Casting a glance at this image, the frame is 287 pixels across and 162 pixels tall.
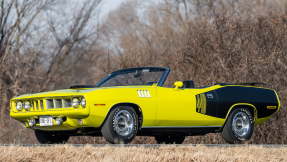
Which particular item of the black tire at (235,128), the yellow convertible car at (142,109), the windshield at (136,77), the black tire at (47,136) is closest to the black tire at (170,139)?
the yellow convertible car at (142,109)

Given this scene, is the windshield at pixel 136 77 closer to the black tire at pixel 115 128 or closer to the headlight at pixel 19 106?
the black tire at pixel 115 128

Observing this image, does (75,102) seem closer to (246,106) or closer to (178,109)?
(178,109)

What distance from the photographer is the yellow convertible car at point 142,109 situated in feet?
30.5

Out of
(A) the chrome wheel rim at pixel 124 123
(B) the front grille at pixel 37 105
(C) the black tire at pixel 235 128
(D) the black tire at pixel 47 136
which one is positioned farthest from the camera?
(C) the black tire at pixel 235 128

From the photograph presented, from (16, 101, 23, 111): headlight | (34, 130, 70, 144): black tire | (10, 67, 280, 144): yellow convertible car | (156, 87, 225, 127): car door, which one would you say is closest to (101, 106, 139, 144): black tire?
(10, 67, 280, 144): yellow convertible car

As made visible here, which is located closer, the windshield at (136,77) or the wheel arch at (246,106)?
the windshield at (136,77)

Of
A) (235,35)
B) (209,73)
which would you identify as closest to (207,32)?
(235,35)

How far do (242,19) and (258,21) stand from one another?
668mm

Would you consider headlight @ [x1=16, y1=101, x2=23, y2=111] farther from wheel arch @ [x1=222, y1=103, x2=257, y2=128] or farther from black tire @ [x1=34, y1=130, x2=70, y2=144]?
wheel arch @ [x1=222, y1=103, x2=257, y2=128]

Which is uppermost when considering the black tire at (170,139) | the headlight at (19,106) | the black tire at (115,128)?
the headlight at (19,106)

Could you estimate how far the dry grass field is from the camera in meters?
6.98

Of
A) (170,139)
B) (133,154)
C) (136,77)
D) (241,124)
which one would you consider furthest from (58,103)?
(241,124)

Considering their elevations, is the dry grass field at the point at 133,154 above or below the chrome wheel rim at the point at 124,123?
below

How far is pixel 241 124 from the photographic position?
11516 mm
